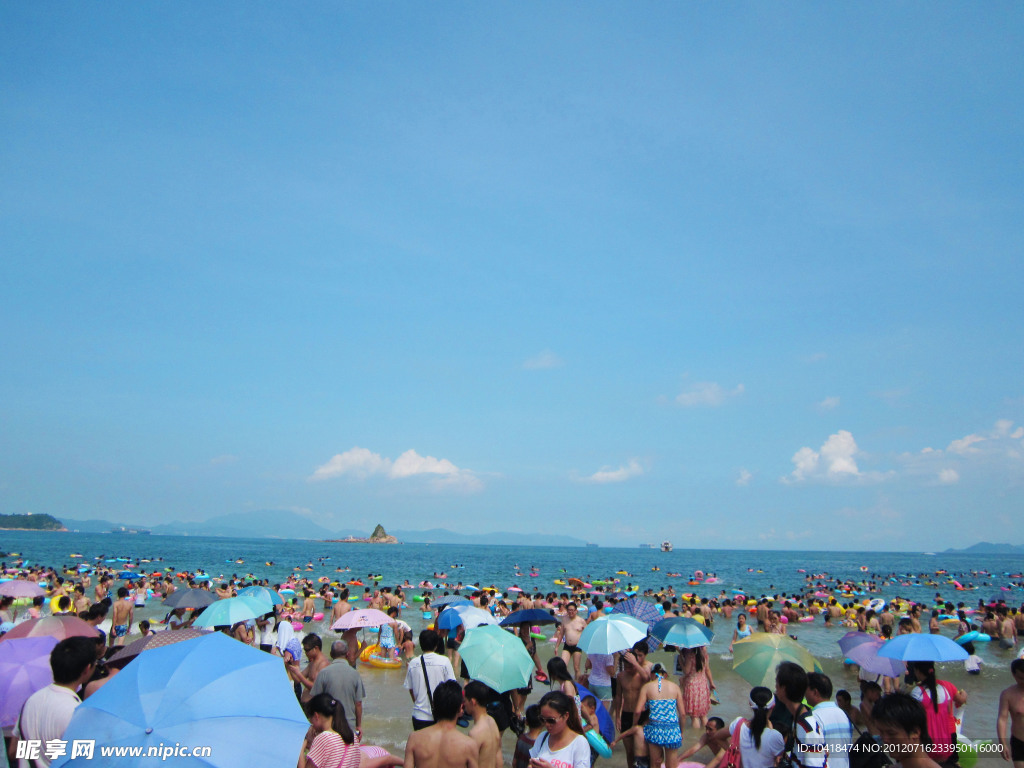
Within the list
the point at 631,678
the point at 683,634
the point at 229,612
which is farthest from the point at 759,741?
the point at 229,612

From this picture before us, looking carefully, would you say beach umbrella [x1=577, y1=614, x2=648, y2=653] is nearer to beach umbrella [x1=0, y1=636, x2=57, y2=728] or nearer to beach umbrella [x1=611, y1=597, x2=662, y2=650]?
beach umbrella [x1=611, y1=597, x2=662, y2=650]

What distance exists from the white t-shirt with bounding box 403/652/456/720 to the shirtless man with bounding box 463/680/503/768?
160cm

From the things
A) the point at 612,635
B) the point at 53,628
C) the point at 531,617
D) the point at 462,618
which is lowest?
the point at 462,618

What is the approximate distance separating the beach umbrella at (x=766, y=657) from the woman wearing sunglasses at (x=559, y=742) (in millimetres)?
3187

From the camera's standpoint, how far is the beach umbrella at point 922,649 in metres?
6.84

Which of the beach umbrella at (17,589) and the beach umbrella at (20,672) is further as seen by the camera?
the beach umbrella at (17,589)

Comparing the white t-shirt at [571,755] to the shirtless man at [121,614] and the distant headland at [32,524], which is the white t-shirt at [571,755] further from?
the distant headland at [32,524]

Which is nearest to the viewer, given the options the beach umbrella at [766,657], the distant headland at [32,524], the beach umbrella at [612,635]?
the beach umbrella at [766,657]

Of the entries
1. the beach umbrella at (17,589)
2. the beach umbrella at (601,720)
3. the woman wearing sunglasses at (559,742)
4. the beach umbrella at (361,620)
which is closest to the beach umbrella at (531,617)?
the beach umbrella at (361,620)

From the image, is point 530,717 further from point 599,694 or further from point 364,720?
point 364,720

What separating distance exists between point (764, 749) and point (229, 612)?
8.09m

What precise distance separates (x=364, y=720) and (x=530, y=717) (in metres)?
6.42

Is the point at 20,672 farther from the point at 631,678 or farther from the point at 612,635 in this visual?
the point at 612,635

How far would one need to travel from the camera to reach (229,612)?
9.85 metres
